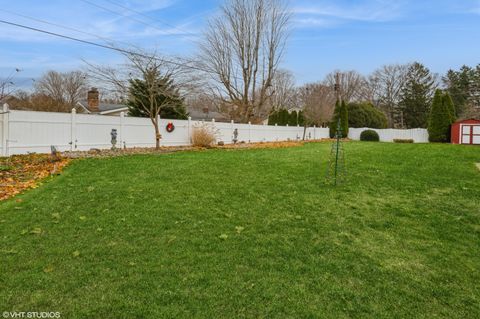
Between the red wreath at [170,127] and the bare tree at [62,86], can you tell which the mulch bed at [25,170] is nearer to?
the red wreath at [170,127]

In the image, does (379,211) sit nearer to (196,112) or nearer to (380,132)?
(380,132)

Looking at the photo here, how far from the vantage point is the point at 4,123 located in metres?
8.70

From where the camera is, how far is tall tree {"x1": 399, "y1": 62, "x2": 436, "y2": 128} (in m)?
39.1

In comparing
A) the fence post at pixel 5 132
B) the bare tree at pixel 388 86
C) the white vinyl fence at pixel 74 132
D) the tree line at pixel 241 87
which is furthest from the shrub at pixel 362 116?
the fence post at pixel 5 132

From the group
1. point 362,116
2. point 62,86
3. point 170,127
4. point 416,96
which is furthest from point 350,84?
point 170,127

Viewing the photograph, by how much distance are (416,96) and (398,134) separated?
17.4 m

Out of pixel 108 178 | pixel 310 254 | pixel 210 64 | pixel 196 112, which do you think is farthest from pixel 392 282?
pixel 196 112

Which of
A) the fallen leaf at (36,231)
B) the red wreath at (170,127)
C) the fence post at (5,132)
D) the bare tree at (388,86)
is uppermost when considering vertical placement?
the bare tree at (388,86)

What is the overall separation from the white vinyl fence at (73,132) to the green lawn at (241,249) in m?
4.24

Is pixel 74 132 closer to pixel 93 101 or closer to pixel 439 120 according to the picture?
pixel 93 101

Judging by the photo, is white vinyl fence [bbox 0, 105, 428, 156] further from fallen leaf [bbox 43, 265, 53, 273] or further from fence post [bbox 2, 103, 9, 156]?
fallen leaf [bbox 43, 265, 53, 273]

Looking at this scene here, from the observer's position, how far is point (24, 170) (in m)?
6.93

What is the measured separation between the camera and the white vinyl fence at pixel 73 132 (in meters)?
8.91

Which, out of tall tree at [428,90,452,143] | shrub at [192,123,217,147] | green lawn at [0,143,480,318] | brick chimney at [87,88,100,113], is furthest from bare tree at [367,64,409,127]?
green lawn at [0,143,480,318]
